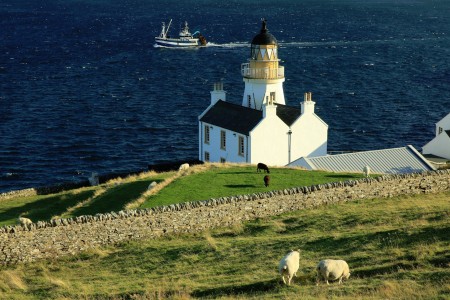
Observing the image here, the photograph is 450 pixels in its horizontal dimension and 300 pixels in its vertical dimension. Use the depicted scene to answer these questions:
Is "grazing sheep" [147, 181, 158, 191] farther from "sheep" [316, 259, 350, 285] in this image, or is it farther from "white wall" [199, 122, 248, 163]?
"sheep" [316, 259, 350, 285]

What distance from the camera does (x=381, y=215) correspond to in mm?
40000

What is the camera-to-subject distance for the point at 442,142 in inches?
2712

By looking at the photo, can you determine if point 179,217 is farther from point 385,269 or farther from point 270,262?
point 385,269

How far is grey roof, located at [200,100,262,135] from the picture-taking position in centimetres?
6050

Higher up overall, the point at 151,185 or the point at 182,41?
the point at 151,185

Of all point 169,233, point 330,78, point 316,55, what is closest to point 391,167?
point 169,233

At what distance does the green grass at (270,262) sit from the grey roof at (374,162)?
1328cm

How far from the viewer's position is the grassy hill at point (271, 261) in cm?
2845

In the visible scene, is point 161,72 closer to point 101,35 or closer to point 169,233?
point 101,35

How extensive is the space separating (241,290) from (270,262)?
148 inches

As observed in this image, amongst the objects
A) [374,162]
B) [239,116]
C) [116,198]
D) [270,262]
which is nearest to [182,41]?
[239,116]

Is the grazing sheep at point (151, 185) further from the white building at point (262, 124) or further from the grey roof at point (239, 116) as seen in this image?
the grey roof at point (239, 116)

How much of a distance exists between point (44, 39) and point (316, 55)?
6343 centimetres

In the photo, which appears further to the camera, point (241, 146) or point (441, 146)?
point (441, 146)
